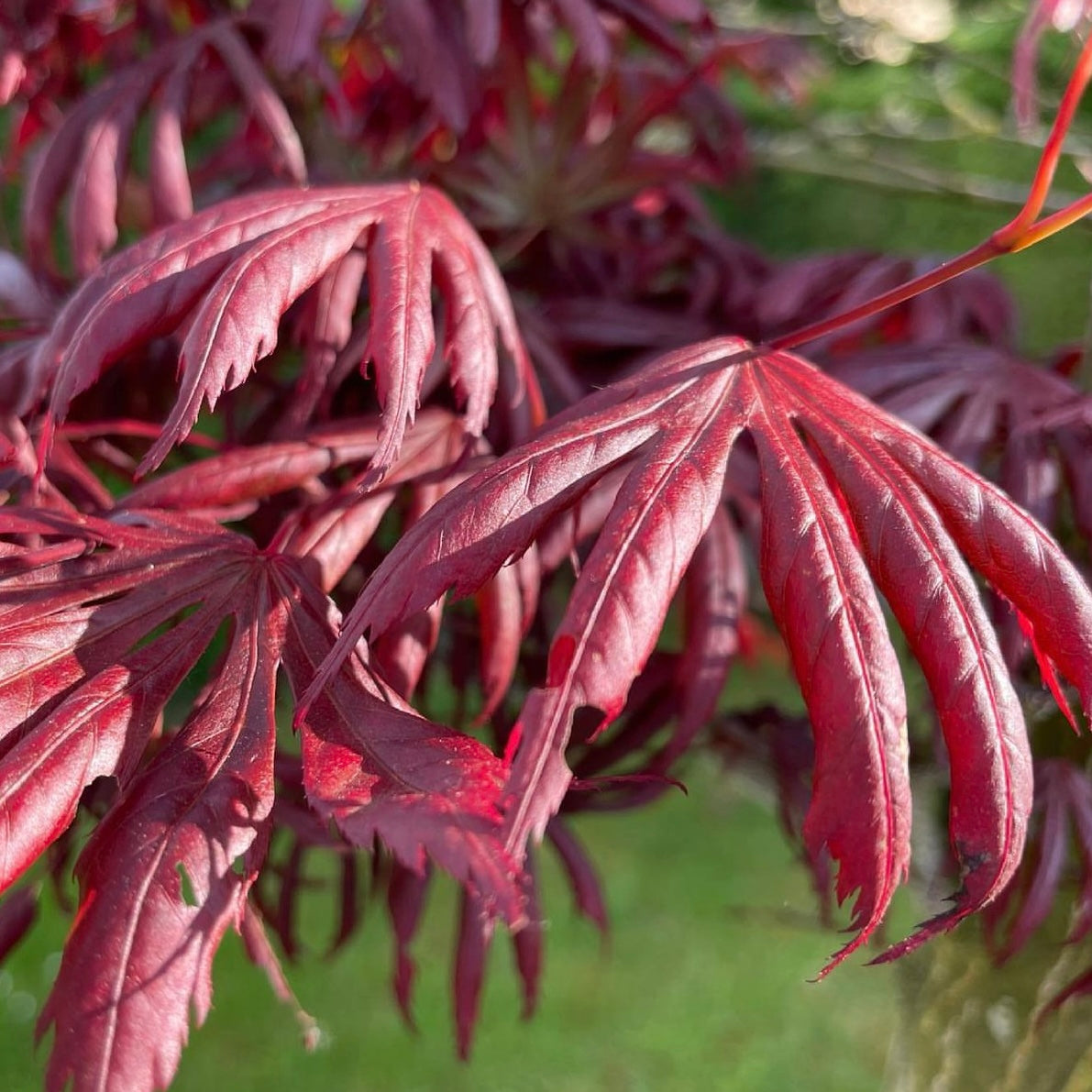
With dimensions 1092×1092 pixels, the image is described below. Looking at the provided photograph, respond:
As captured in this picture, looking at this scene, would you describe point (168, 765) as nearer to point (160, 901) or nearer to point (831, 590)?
point (160, 901)

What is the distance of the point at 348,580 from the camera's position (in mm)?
1078

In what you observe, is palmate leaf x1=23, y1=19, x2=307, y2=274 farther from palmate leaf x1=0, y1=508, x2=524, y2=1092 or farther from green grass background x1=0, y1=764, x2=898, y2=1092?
green grass background x1=0, y1=764, x2=898, y2=1092

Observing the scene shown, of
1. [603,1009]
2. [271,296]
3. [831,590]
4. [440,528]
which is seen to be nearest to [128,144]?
[271,296]

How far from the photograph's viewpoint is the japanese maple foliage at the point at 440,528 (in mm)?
511

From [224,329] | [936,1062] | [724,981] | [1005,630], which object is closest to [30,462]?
[224,329]

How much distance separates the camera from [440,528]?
54 centimetres

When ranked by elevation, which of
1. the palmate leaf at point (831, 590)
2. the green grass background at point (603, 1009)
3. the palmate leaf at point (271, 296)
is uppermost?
the palmate leaf at point (271, 296)

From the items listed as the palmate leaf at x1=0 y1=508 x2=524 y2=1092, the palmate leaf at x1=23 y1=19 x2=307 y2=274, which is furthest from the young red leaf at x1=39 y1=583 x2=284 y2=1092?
the palmate leaf at x1=23 y1=19 x2=307 y2=274

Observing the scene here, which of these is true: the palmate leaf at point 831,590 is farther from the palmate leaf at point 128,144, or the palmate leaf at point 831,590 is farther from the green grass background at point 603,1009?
the green grass background at point 603,1009

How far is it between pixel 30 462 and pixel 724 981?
6.91 ft

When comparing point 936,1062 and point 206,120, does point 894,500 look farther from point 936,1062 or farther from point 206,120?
point 206,120

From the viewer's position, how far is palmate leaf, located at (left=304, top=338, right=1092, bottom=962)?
501mm

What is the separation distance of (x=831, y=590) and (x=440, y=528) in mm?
197

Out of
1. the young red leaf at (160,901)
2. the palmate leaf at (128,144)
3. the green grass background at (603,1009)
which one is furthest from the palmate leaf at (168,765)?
the green grass background at (603,1009)
